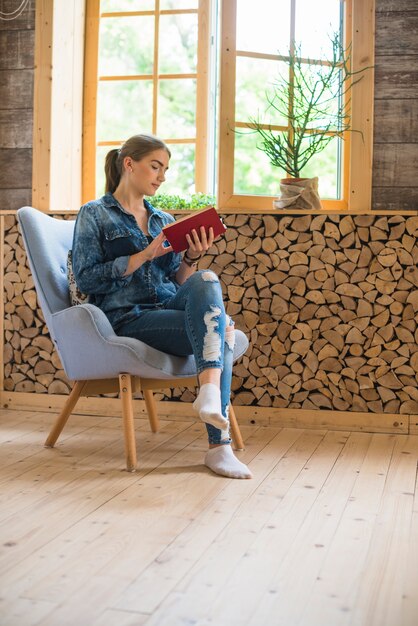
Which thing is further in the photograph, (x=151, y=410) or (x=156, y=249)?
(x=151, y=410)

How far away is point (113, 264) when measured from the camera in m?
2.74

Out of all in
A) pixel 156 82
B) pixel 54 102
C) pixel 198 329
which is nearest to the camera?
pixel 198 329

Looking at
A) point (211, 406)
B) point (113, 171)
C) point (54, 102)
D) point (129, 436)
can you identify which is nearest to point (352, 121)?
point (113, 171)

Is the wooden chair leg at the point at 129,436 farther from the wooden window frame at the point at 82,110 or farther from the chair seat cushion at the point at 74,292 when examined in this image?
the wooden window frame at the point at 82,110

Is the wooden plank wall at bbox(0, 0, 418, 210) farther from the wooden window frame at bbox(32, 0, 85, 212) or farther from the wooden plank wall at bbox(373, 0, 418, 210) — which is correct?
the wooden window frame at bbox(32, 0, 85, 212)

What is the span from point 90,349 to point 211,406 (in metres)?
0.50

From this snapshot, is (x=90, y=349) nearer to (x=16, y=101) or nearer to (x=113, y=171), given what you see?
(x=113, y=171)

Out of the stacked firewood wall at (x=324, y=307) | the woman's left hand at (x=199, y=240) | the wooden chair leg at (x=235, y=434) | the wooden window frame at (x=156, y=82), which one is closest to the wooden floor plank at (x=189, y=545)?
the wooden chair leg at (x=235, y=434)

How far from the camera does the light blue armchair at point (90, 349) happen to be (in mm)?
2633

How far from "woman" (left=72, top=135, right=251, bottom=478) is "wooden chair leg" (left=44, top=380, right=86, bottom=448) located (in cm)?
25

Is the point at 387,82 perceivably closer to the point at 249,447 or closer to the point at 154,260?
the point at 154,260

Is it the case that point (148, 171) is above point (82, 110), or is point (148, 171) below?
below

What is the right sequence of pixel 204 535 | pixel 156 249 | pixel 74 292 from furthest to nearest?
pixel 74 292 → pixel 156 249 → pixel 204 535

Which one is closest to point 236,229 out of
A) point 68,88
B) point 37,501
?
point 68,88
